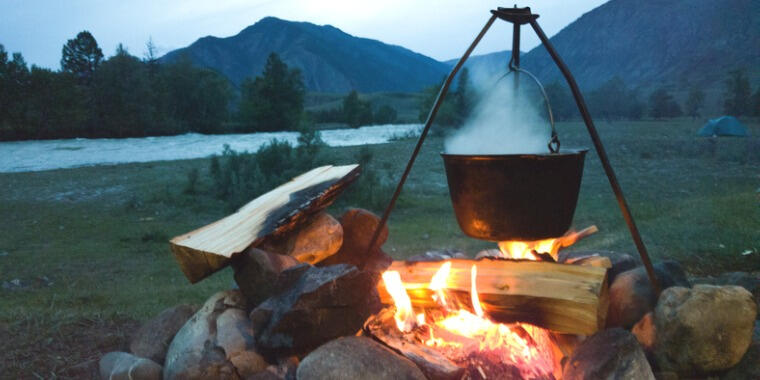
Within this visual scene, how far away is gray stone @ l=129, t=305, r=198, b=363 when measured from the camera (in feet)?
9.03

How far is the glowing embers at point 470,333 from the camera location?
7.39ft

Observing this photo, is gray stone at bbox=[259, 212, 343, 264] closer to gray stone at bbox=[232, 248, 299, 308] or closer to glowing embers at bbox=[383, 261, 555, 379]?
gray stone at bbox=[232, 248, 299, 308]

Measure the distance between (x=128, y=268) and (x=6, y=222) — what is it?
3418mm

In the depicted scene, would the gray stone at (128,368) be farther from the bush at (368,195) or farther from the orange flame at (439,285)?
the bush at (368,195)

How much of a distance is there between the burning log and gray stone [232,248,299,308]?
609mm

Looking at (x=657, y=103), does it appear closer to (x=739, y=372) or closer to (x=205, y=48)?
(x=739, y=372)

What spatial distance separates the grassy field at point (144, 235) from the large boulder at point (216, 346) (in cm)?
67

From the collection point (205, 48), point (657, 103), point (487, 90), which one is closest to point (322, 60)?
point (205, 48)

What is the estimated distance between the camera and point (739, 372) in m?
2.31

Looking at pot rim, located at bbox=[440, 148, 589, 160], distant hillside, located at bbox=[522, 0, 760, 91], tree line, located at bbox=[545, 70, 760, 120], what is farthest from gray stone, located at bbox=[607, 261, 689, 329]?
distant hillside, located at bbox=[522, 0, 760, 91]

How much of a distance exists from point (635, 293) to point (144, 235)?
18.3 ft

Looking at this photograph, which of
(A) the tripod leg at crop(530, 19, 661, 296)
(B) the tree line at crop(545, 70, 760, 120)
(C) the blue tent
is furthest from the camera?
(B) the tree line at crop(545, 70, 760, 120)

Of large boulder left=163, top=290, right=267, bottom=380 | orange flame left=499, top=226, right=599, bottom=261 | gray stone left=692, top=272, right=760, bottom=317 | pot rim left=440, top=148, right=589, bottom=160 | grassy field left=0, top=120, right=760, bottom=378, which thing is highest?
pot rim left=440, top=148, right=589, bottom=160

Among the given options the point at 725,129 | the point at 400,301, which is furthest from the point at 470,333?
the point at 725,129
